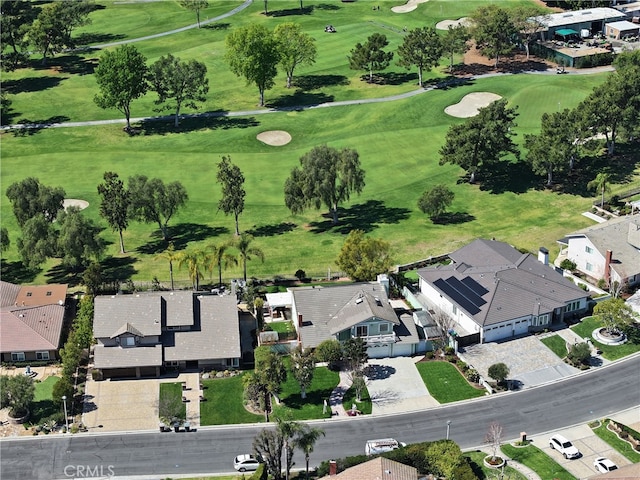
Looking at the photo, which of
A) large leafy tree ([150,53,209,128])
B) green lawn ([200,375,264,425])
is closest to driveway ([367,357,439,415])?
green lawn ([200,375,264,425])

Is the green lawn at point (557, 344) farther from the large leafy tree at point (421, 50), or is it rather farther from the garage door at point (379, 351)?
the large leafy tree at point (421, 50)

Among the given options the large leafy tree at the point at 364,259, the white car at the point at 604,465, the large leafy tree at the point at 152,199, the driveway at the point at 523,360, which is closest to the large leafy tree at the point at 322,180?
the large leafy tree at the point at 152,199

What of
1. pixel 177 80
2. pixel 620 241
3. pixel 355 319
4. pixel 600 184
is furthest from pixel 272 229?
pixel 177 80

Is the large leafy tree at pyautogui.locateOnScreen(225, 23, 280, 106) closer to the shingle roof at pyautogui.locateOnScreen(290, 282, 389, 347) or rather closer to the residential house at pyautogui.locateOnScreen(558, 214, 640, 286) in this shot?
the shingle roof at pyautogui.locateOnScreen(290, 282, 389, 347)

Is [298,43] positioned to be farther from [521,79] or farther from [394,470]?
[394,470]

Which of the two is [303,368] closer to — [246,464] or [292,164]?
[246,464]
